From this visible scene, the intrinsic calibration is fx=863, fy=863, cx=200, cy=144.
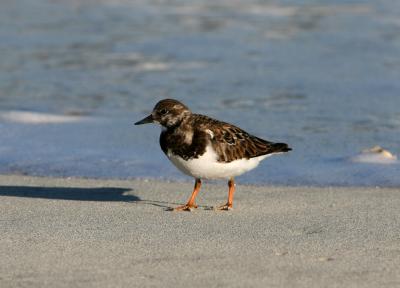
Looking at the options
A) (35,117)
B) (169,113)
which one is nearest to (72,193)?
(169,113)

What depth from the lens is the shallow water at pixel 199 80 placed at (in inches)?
285

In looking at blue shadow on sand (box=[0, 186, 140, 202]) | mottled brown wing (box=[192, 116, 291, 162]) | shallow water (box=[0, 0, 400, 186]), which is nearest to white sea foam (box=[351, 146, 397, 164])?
shallow water (box=[0, 0, 400, 186])

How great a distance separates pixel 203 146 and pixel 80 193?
1.08 m

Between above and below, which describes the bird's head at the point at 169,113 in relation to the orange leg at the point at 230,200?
above

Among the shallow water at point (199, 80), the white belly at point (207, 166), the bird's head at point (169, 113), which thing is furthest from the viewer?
the shallow water at point (199, 80)

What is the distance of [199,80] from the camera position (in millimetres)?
10727

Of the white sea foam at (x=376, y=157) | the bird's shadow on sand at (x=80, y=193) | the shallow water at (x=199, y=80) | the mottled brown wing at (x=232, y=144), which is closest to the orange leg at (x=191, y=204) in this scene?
the bird's shadow on sand at (x=80, y=193)

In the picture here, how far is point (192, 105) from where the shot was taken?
950 centimetres

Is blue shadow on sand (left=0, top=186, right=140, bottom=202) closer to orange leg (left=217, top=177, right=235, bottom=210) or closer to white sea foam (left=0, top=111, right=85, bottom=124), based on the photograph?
orange leg (left=217, top=177, right=235, bottom=210)

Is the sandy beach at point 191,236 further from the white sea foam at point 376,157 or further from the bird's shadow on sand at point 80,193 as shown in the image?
the white sea foam at point 376,157

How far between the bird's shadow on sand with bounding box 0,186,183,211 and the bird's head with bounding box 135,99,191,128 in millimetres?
557

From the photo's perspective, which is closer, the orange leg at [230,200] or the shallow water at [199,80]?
the orange leg at [230,200]

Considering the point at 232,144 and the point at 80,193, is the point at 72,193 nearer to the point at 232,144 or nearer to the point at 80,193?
the point at 80,193

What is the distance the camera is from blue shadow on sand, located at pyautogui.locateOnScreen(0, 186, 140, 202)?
593 centimetres
